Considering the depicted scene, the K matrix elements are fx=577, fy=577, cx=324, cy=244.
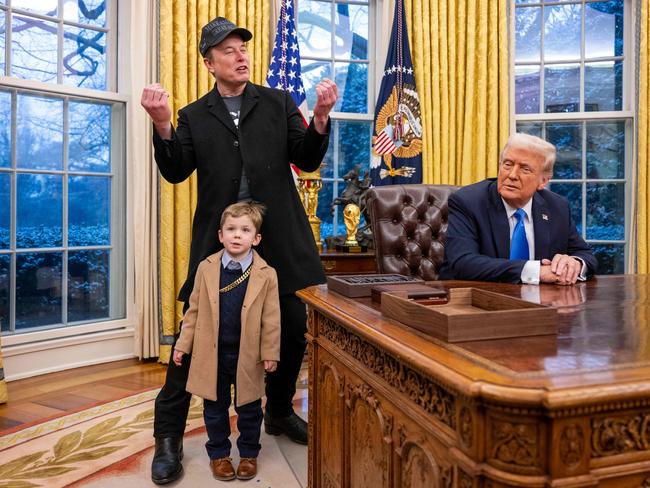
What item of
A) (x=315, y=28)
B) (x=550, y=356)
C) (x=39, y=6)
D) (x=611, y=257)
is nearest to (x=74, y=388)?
(x=39, y=6)

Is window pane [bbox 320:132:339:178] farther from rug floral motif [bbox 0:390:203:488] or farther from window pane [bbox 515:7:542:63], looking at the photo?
rug floral motif [bbox 0:390:203:488]

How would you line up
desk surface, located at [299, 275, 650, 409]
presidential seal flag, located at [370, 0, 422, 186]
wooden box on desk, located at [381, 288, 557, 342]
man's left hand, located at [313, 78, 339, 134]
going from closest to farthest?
1. desk surface, located at [299, 275, 650, 409]
2. wooden box on desk, located at [381, 288, 557, 342]
3. man's left hand, located at [313, 78, 339, 134]
4. presidential seal flag, located at [370, 0, 422, 186]

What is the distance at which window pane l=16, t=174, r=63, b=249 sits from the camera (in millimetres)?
3738

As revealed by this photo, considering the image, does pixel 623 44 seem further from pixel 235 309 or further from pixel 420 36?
pixel 235 309

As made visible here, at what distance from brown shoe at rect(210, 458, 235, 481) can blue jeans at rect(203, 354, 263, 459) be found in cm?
2

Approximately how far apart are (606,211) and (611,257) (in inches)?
15.4

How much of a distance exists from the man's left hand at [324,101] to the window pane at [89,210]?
2474 mm

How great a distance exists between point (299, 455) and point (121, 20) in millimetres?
3280

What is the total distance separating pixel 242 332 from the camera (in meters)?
2.14

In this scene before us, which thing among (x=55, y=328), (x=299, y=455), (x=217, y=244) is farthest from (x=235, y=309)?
(x=55, y=328)

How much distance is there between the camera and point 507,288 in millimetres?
1758

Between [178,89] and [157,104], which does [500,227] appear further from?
[178,89]

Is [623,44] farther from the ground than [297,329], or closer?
farther from the ground

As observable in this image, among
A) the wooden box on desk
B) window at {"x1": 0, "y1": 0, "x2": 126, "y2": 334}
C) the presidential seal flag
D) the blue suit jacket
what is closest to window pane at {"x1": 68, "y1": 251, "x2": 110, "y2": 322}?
window at {"x1": 0, "y1": 0, "x2": 126, "y2": 334}
